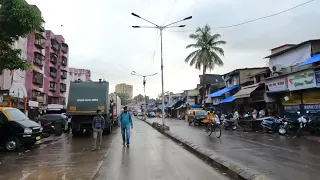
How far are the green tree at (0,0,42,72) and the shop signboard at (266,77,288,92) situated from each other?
57.9 ft

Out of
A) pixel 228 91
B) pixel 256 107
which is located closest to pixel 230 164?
pixel 256 107

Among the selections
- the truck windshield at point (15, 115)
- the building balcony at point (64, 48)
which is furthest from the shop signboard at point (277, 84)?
the building balcony at point (64, 48)

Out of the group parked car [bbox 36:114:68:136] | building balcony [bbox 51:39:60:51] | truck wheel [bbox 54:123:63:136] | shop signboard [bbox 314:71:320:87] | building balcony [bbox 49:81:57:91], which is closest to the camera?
shop signboard [bbox 314:71:320:87]

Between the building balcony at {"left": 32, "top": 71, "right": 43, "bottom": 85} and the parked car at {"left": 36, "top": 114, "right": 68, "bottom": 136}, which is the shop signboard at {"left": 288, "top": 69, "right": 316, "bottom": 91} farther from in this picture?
the building balcony at {"left": 32, "top": 71, "right": 43, "bottom": 85}

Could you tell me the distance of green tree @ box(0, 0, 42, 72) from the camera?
11.1 m

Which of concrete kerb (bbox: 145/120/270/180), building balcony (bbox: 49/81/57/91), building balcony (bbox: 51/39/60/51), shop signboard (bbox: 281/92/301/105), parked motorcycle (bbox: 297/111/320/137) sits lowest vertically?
concrete kerb (bbox: 145/120/270/180)

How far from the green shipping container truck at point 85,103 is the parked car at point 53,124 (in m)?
1.70

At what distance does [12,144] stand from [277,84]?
18.7 metres

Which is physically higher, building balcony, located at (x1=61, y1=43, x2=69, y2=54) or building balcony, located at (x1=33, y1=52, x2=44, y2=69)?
building balcony, located at (x1=61, y1=43, x2=69, y2=54)

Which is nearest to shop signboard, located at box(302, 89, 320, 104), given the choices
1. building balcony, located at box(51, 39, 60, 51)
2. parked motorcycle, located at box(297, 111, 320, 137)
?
parked motorcycle, located at box(297, 111, 320, 137)

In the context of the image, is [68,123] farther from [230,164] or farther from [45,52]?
[45,52]

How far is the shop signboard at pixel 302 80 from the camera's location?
19.7 metres

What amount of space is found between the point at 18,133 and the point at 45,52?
50.4 metres

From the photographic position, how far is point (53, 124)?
934 inches
